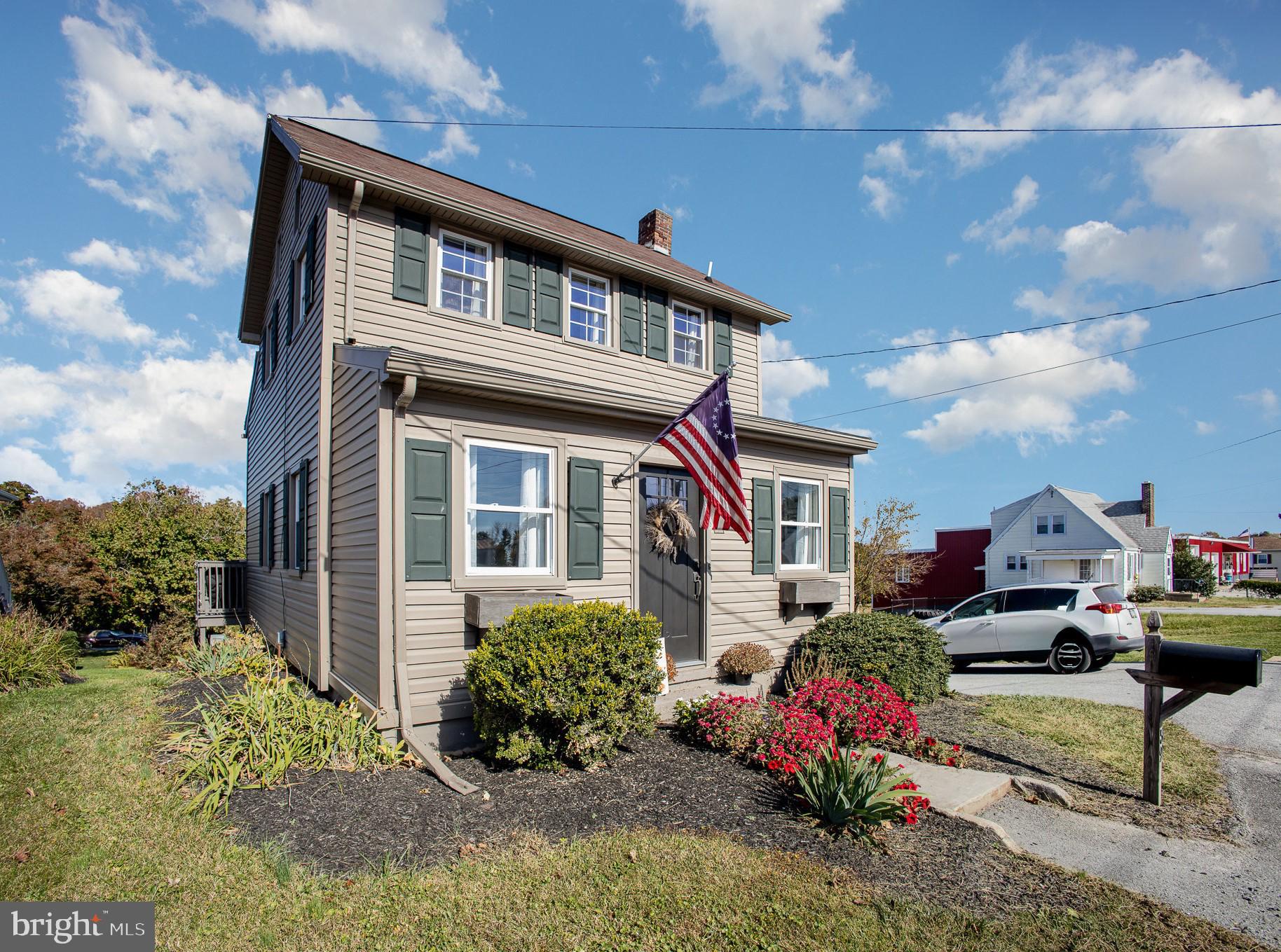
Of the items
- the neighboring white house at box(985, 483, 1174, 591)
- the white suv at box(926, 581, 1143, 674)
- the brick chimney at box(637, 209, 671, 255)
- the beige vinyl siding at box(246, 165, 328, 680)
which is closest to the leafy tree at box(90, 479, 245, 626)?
the beige vinyl siding at box(246, 165, 328, 680)

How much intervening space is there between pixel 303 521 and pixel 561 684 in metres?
5.43

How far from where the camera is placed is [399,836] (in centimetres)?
470

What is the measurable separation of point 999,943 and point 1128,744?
498 centimetres

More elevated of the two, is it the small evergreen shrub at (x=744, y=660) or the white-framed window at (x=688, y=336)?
the white-framed window at (x=688, y=336)

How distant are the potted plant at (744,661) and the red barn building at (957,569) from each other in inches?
1252

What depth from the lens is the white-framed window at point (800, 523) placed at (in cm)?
1070

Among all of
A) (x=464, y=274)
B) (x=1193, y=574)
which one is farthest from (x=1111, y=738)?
(x=1193, y=574)

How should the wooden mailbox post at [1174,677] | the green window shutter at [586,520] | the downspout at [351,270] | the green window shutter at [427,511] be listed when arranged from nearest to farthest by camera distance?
the wooden mailbox post at [1174,677] → the green window shutter at [427,511] → the green window shutter at [586,520] → the downspout at [351,270]

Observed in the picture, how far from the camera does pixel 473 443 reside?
7.40m

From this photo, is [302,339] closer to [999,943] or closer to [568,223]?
[568,223]

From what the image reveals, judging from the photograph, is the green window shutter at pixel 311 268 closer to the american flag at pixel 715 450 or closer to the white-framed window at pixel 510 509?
the white-framed window at pixel 510 509

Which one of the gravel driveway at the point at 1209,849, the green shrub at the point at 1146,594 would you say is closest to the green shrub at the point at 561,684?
the gravel driveway at the point at 1209,849

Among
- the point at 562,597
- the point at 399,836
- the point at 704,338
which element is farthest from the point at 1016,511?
the point at 399,836

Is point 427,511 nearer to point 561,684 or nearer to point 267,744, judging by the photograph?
point 561,684
